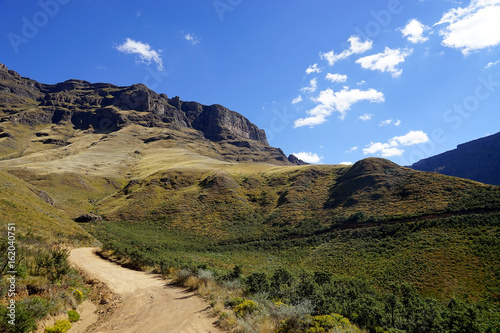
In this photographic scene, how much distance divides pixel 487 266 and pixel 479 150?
22430 cm

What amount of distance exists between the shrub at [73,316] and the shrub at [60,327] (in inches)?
26.3

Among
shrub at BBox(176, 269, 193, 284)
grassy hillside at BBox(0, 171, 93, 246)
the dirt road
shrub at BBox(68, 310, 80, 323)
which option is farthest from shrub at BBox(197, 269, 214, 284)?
grassy hillside at BBox(0, 171, 93, 246)

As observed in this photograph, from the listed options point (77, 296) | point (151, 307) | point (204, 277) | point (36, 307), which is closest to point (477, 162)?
point (204, 277)

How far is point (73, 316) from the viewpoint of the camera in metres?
9.20

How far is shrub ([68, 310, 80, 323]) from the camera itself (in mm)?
9075

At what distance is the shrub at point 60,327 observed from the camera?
771 cm

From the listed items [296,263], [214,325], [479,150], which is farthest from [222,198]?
[479,150]

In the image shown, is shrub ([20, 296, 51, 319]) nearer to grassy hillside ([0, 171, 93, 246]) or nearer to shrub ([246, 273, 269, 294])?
shrub ([246, 273, 269, 294])

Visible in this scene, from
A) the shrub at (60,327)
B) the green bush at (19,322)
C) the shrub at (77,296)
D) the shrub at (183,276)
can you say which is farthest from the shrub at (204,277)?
the green bush at (19,322)

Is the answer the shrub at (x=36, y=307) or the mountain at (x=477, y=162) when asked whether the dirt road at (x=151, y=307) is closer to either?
the shrub at (x=36, y=307)

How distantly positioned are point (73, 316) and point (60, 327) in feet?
4.51

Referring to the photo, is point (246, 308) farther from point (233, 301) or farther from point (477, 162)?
point (477, 162)

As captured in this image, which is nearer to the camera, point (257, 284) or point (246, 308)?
point (246, 308)

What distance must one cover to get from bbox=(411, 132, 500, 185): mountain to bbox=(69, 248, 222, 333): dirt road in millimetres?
196592
